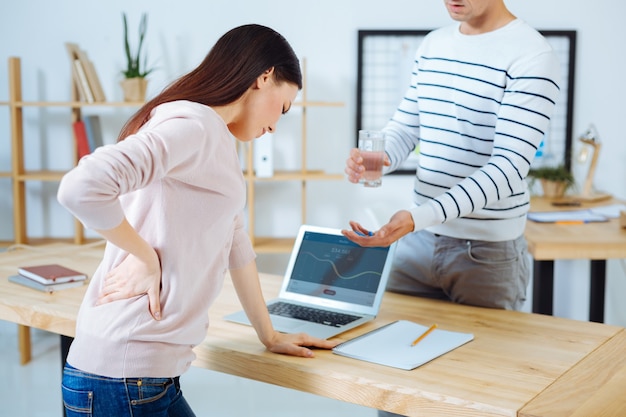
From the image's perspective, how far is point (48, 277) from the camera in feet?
6.96

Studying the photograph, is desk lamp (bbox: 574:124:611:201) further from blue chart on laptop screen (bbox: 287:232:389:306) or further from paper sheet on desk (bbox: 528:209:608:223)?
blue chart on laptop screen (bbox: 287:232:389:306)

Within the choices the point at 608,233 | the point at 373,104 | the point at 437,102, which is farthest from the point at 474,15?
the point at 373,104

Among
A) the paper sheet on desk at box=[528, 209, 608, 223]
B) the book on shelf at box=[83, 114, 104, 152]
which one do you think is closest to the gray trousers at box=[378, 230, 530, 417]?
the paper sheet on desk at box=[528, 209, 608, 223]

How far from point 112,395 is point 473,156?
1107mm

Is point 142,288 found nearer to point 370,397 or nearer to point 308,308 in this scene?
point 370,397

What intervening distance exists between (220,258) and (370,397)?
14.6 inches

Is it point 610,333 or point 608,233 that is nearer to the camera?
point 610,333

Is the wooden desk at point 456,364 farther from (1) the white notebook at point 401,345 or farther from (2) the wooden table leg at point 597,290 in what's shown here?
(2) the wooden table leg at point 597,290

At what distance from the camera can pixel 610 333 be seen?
1793mm

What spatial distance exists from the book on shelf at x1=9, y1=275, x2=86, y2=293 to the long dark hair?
31.9 inches

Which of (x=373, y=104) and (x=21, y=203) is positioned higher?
(x=373, y=104)

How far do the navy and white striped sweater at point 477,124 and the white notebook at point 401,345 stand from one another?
262 millimetres

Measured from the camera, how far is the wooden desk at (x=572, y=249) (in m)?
3.15

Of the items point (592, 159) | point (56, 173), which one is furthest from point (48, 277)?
point (592, 159)
